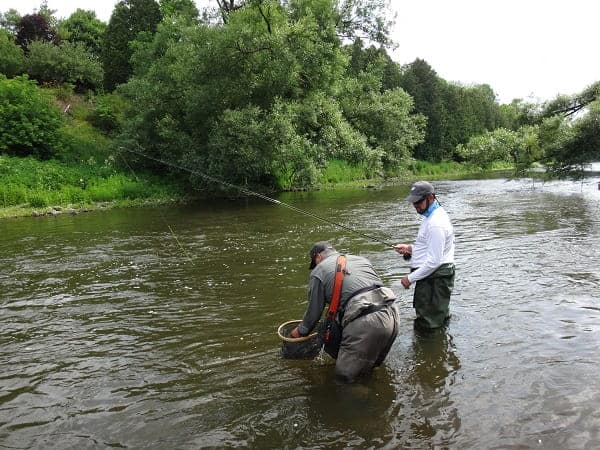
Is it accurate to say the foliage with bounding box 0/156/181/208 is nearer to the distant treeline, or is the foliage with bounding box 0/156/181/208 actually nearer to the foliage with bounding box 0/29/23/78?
the distant treeline

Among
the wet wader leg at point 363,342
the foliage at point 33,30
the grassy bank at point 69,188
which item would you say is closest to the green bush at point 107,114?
the grassy bank at point 69,188

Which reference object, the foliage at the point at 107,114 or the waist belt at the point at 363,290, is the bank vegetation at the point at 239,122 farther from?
the waist belt at the point at 363,290

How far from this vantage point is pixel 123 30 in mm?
41781

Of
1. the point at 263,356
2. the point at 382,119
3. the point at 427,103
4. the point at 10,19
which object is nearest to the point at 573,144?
the point at 382,119

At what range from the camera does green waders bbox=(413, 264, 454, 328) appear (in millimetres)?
6358

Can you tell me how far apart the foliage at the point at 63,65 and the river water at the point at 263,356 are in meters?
30.7

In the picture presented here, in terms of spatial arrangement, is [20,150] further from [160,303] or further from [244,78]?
[160,303]

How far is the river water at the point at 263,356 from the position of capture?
4641mm

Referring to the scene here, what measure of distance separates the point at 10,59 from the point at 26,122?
1338 centimetres

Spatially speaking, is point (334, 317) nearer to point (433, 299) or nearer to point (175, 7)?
point (433, 299)

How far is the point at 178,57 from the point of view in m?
27.3

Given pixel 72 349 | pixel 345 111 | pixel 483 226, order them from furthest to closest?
pixel 345 111, pixel 483 226, pixel 72 349

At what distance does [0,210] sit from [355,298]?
2120 cm

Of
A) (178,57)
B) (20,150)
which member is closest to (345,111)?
(178,57)
